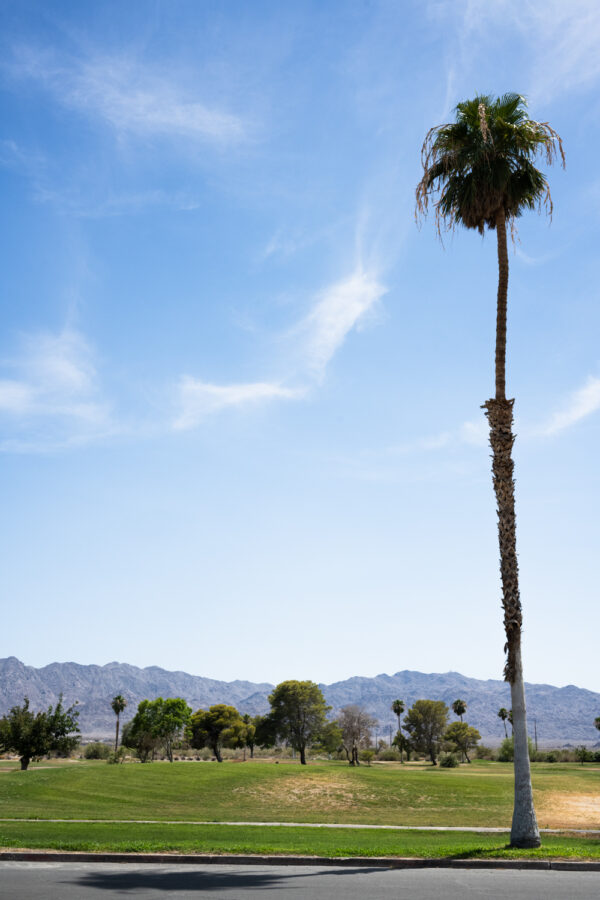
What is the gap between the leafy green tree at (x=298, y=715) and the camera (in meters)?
74.8

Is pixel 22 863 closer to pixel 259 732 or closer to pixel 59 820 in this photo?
pixel 59 820

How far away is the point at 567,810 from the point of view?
38938mm

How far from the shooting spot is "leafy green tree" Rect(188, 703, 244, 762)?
88.4 meters

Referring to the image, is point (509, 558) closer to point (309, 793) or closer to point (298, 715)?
point (309, 793)

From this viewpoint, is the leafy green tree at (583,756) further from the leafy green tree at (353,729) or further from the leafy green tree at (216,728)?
the leafy green tree at (216,728)

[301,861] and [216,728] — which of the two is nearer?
[301,861]

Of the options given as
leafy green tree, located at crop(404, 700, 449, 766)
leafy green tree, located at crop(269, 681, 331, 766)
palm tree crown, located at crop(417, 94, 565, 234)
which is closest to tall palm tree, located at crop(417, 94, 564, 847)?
palm tree crown, located at crop(417, 94, 565, 234)

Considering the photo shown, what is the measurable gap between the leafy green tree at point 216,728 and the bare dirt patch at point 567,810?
5022 centimetres

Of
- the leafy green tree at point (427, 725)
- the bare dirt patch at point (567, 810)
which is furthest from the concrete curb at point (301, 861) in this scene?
the leafy green tree at point (427, 725)

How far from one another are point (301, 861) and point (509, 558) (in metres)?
9.39

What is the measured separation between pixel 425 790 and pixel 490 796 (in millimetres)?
4157

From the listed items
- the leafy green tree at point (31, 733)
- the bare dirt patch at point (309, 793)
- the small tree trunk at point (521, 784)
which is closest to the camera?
the small tree trunk at point (521, 784)

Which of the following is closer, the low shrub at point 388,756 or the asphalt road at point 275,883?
the asphalt road at point 275,883

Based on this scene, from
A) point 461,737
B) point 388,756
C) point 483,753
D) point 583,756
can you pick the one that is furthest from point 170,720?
point 483,753
